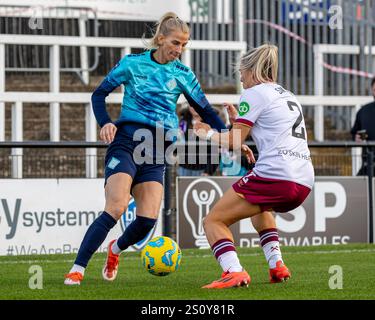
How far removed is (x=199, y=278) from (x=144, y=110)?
1530 millimetres

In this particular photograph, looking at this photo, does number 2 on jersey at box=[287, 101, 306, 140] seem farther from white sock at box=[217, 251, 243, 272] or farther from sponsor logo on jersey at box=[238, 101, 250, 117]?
white sock at box=[217, 251, 243, 272]

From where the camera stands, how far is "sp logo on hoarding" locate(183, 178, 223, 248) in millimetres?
14016

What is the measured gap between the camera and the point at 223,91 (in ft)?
62.1

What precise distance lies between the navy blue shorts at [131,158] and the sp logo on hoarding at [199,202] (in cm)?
455

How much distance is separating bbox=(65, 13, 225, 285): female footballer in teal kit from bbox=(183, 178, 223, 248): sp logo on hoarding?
178 inches

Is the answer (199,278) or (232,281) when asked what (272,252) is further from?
(199,278)

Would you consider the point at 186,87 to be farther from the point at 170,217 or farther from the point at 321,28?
the point at 321,28

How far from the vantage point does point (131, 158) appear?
9227 mm

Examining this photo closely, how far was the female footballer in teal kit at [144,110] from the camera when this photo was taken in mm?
9156

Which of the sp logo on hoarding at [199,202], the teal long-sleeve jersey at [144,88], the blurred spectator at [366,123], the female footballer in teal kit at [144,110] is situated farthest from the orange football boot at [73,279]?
the blurred spectator at [366,123]

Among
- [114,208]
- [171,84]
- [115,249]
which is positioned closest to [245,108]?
[171,84]

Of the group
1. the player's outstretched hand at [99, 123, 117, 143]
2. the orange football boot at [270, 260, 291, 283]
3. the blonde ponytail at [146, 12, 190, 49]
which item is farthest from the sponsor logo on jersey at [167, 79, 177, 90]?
the orange football boot at [270, 260, 291, 283]
